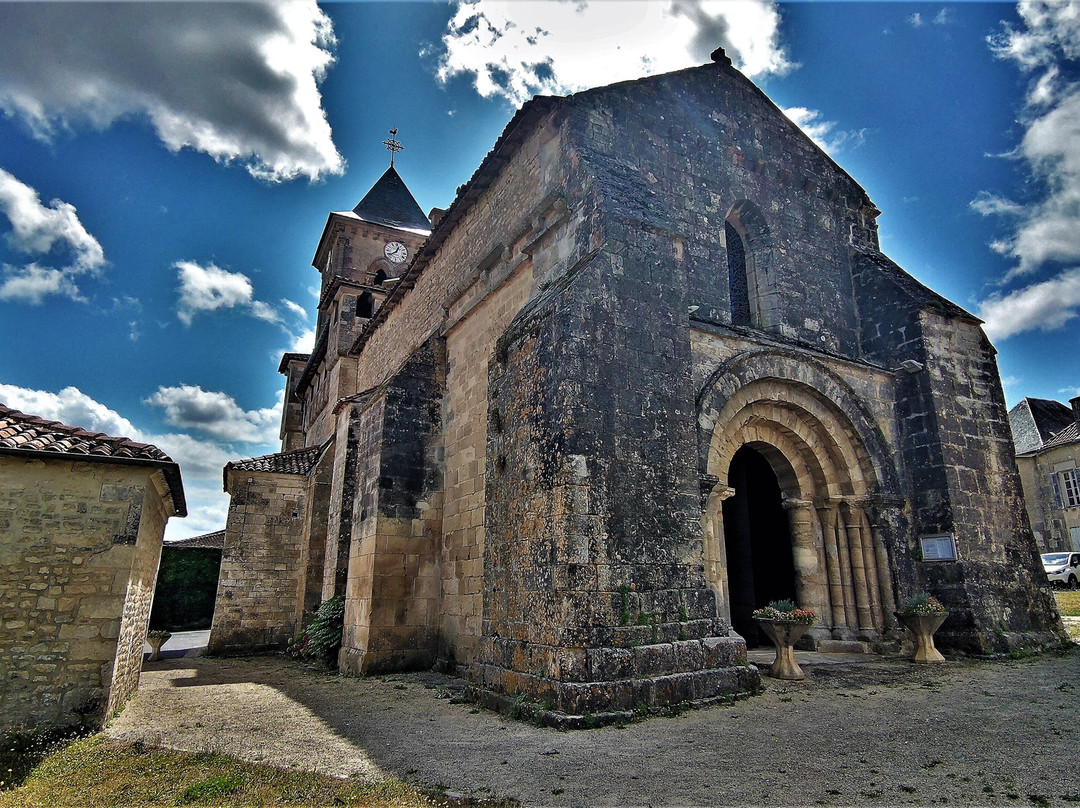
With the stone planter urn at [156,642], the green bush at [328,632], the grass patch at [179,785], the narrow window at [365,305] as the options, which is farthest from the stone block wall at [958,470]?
the narrow window at [365,305]

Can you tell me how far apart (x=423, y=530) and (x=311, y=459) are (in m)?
7.76

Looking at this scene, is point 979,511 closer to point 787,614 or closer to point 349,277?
point 787,614

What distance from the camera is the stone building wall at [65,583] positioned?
5836 mm

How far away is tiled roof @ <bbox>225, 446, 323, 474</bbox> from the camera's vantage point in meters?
14.4

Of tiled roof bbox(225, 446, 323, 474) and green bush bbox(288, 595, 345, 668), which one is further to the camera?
tiled roof bbox(225, 446, 323, 474)

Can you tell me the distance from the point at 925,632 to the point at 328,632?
848cm

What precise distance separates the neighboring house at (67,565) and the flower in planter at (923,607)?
29.6ft

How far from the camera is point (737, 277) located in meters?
10.1

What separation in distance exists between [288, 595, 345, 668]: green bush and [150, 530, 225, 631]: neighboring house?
13914 millimetres

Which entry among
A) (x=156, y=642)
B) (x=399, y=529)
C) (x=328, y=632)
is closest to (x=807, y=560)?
(x=399, y=529)

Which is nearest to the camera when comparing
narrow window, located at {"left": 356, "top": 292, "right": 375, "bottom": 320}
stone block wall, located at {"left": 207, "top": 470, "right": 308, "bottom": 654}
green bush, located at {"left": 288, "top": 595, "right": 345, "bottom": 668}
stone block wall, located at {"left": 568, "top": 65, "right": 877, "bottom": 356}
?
stone block wall, located at {"left": 568, "top": 65, "right": 877, "bottom": 356}

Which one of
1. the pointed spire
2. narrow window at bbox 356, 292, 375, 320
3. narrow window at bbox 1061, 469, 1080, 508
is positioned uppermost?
the pointed spire

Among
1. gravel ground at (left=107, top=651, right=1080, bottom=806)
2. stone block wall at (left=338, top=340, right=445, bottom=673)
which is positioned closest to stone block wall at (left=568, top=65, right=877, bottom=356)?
stone block wall at (left=338, top=340, right=445, bottom=673)

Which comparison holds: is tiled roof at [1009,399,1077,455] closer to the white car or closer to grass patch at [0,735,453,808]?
the white car
